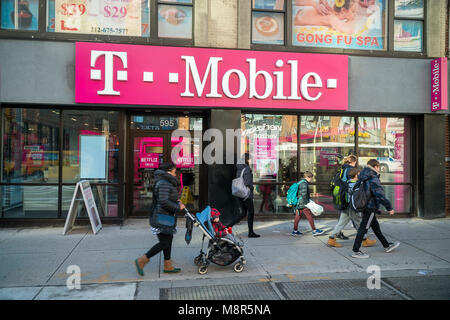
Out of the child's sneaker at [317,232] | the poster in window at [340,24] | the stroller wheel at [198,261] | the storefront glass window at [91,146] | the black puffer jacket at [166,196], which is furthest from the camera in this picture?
the poster in window at [340,24]

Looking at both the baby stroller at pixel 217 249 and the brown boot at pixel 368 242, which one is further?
the brown boot at pixel 368 242

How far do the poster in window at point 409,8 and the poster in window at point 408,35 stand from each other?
194 mm

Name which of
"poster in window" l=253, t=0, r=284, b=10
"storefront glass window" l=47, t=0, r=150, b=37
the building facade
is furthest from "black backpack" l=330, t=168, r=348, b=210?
"storefront glass window" l=47, t=0, r=150, b=37

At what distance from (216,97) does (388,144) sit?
5383mm

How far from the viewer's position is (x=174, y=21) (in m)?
9.25

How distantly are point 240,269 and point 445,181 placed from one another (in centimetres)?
774

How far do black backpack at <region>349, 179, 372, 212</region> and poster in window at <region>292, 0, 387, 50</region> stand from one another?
16.1 feet

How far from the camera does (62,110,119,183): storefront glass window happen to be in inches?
356

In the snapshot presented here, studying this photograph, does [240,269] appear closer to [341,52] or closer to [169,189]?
[169,189]

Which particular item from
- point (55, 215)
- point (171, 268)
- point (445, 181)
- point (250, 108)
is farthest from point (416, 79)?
point (55, 215)

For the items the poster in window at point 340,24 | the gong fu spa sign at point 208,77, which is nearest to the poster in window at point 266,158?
the gong fu spa sign at point 208,77

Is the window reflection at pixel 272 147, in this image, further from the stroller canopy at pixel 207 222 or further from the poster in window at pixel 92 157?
the stroller canopy at pixel 207 222

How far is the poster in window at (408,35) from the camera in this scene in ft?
33.1

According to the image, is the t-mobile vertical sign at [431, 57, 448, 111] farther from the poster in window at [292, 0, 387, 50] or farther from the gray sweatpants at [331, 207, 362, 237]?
the gray sweatpants at [331, 207, 362, 237]
